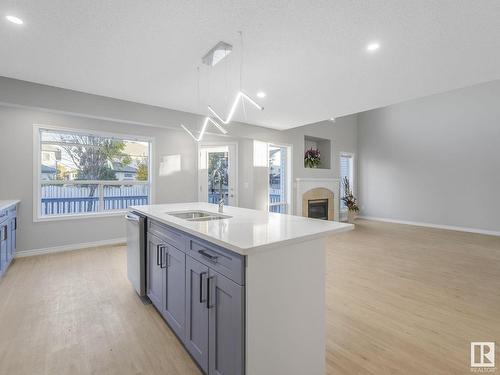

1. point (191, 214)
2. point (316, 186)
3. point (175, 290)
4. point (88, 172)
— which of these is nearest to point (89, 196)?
point (88, 172)

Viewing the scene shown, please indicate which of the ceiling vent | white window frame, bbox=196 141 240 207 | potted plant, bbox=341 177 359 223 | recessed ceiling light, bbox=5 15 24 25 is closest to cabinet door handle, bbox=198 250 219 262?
the ceiling vent

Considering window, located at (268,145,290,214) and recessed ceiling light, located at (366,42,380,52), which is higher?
recessed ceiling light, located at (366,42,380,52)

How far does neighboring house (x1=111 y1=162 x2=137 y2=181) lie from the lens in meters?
4.85

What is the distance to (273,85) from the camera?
3.44m

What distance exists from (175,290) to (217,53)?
85.1 inches

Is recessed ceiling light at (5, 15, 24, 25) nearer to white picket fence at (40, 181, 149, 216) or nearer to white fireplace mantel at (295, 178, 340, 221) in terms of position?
white picket fence at (40, 181, 149, 216)

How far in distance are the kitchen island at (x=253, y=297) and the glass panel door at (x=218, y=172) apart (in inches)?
151

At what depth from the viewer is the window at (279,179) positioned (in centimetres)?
664

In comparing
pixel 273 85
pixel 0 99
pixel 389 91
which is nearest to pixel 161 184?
pixel 0 99

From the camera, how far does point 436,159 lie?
648 centimetres

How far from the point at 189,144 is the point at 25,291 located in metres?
3.53

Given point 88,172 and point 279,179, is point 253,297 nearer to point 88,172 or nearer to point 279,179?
point 88,172

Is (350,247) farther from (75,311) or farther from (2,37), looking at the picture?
(2,37)

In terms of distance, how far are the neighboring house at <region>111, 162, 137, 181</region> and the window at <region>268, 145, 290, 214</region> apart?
326cm
